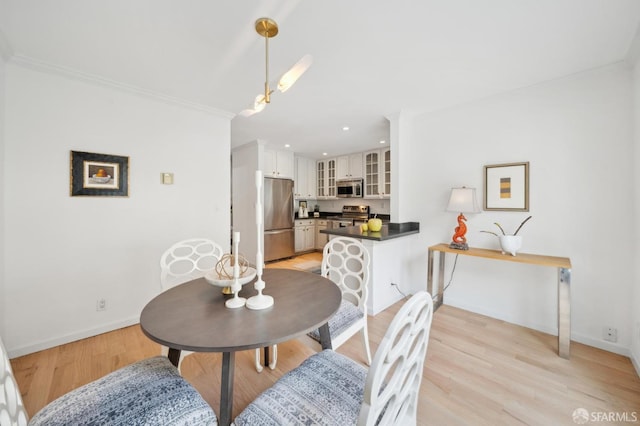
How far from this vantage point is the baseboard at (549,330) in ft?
6.36

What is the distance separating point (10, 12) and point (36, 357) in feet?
7.92

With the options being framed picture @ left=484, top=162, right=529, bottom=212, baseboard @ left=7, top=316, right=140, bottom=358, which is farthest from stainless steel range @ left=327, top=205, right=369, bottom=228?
baseboard @ left=7, top=316, right=140, bottom=358

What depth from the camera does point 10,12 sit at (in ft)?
4.73

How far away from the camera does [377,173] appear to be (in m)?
4.97

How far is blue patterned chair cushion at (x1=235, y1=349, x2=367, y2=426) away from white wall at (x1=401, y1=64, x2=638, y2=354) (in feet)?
7.26

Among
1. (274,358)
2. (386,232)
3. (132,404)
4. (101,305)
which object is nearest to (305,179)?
(386,232)

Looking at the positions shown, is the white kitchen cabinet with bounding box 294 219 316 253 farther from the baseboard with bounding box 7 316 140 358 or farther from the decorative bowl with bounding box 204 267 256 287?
the decorative bowl with bounding box 204 267 256 287

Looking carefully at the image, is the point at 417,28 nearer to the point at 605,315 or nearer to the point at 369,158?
the point at 605,315

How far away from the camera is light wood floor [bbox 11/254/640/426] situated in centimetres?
143

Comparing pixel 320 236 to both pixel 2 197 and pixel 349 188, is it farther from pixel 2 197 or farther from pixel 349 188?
pixel 2 197

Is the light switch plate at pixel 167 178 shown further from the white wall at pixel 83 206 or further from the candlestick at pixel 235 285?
the candlestick at pixel 235 285

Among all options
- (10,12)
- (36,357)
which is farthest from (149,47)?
(36,357)

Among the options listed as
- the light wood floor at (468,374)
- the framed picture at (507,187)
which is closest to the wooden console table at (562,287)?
the light wood floor at (468,374)

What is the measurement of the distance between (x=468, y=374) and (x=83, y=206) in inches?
134
